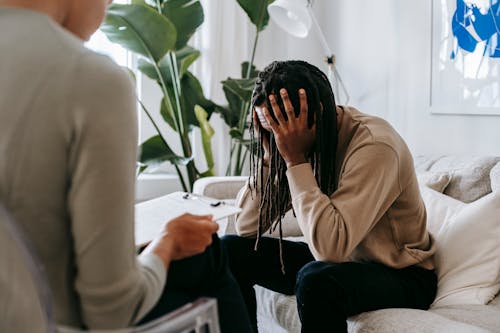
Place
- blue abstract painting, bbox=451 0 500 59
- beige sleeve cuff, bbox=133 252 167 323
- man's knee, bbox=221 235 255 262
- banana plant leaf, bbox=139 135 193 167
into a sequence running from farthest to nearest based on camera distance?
banana plant leaf, bbox=139 135 193 167 < blue abstract painting, bbox=451 0 500 59 < man's knee, bbox=221 235 255 262 < beige sleeve cuff, bbox=133 252 167 323

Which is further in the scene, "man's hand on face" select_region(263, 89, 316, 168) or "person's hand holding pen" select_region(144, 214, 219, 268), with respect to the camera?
"man's hand on face" select_region(263, 89, 316, 168)

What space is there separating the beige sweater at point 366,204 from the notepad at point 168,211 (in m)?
0.23

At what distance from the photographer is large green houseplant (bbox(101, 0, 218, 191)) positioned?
251cm

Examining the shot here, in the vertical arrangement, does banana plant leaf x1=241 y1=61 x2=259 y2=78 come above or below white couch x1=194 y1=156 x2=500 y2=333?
above

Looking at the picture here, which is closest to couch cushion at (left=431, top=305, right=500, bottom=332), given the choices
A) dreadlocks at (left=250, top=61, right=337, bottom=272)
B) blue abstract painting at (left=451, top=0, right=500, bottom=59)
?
dreadlocks at (left=250, top=61, right=337, bottom=272)

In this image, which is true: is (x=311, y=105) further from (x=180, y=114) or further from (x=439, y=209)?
(x=180, y=114)

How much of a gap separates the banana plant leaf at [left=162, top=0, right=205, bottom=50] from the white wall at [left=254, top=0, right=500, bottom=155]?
710mm

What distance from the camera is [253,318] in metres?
1.63

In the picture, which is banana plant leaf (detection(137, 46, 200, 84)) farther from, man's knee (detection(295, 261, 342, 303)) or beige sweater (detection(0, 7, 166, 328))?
beige sweater (detection(0, 7, 166, 328))

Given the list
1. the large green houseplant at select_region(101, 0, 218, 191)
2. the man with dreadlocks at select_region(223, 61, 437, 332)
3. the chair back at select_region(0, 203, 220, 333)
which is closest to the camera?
the chair back at select_region(0, 203, 220, 333)

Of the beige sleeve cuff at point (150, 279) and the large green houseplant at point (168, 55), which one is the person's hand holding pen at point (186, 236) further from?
the large green houseplant at point (168, 55)

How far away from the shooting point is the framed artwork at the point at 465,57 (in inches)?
84.8

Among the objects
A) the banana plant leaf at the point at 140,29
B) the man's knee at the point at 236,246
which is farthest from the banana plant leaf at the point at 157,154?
the man's knee at the point at 236,246

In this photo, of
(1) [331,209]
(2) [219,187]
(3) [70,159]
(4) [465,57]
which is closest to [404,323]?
(1) [331,209]
